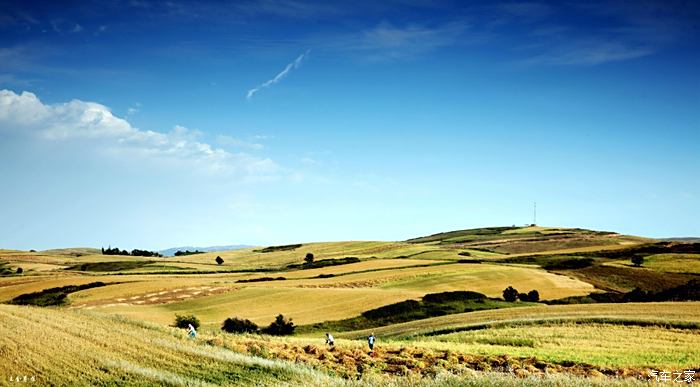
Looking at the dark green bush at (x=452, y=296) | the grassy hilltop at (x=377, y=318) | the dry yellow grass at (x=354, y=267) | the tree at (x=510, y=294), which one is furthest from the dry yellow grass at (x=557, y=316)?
the dry yellow grass at (x=354, y=267)

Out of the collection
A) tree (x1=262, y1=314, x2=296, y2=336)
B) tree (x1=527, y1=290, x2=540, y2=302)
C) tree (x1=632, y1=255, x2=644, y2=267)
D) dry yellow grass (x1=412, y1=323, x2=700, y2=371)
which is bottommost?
tree (x1=262, y1=314, x2=296, y2=336)

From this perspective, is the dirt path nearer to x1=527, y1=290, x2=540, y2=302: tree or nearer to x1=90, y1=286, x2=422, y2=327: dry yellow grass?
x1=90, y1=286, x2=422, y2=327: dry yellow grass

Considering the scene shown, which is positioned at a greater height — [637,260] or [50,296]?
[637,260]

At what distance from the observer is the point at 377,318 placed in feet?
191

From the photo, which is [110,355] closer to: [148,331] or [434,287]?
[148,331]

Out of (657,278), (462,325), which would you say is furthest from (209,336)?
(657,278)

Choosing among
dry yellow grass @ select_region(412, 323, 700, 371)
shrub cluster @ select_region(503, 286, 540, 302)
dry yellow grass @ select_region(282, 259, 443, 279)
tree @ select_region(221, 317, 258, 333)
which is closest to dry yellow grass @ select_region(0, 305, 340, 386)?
dry yellow grass @ select_region(412, 323, 700, 371)

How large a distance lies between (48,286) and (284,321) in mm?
42694

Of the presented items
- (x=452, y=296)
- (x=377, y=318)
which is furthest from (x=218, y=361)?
(x=452, y=296)

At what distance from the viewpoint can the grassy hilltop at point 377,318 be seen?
814 inches

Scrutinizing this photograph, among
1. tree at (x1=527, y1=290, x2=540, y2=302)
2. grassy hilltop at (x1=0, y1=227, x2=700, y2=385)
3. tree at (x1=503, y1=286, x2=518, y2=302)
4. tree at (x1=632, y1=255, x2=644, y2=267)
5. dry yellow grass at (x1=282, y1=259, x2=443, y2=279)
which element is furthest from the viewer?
dry yellow grass at (x1=282, y1=259, x2=443, y2=279)

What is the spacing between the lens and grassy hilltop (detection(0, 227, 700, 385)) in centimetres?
2069

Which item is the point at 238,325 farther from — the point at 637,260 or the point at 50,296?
the point at 637,260

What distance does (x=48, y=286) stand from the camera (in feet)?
260
